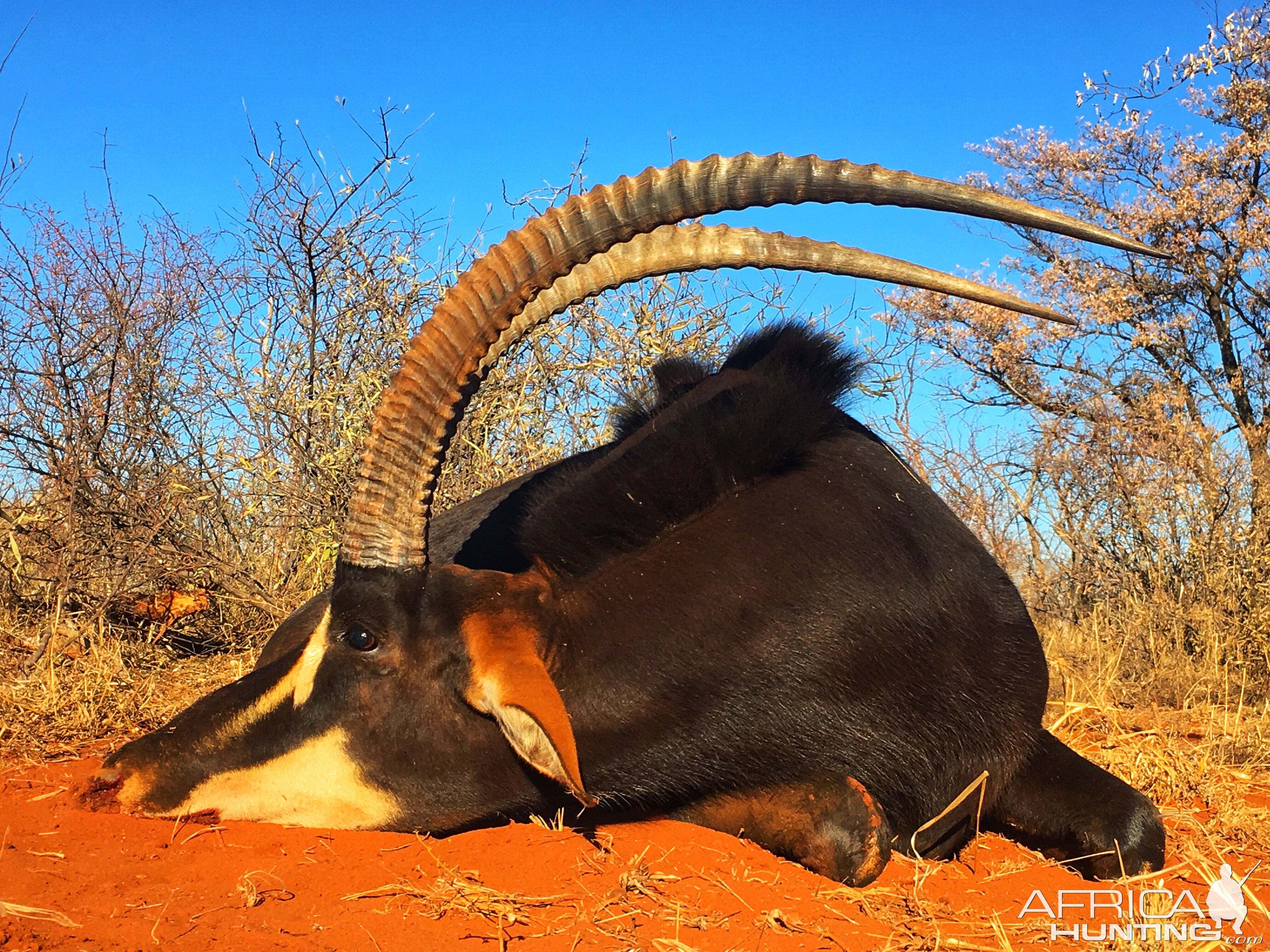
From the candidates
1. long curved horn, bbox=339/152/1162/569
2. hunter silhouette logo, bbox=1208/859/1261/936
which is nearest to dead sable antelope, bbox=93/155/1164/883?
long curved horn, bbox=339/152/1162/569

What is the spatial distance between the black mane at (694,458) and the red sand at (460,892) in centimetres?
91

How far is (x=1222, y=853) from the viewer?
3564 mm

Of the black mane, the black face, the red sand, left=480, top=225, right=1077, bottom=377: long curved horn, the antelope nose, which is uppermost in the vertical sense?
left=480, top=225, right=1077, bottom=377: long curved horn

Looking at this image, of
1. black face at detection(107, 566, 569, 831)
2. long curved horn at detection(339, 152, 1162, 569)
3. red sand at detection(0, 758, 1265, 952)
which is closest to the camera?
red sand at detection(0, 758, 1265, 952)

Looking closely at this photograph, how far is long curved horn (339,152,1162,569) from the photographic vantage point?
297 cm

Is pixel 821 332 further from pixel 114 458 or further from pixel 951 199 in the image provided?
pixel 114 458

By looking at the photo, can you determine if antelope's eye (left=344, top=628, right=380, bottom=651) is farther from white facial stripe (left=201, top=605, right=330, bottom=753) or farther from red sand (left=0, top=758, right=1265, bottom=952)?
red sand (left=0, top=758, right=1265, bottom=952)

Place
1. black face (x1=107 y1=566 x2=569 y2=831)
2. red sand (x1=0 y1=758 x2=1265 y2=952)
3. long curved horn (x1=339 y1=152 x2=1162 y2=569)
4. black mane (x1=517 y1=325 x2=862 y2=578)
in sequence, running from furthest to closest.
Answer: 1. black mane (x1=517 y1=325 x2=862 y2=578)
2. black face (x1=107 y1=566 x2=569 y2=831)
3. long curved horn (x1=339 y1=152 x2=1162 y2=569)
4. red sand (x1=0 y1=758 x2=1265 y2=952)

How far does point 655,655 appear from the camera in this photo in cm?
311

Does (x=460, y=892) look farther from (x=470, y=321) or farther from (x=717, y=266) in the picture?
(x=717, y=266)

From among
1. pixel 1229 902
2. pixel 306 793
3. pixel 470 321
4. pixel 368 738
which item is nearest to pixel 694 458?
pixel 470 321

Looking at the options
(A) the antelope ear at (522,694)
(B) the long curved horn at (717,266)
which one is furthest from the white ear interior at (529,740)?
(B) the long curved horn at (717,266)

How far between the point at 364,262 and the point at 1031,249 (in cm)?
760

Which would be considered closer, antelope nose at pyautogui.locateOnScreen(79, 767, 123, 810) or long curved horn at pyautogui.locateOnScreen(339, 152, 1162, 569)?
long curved horn at pyautogui.locateOnScreen(339, 152, 1162, 569)
